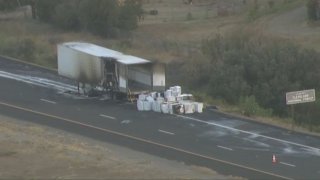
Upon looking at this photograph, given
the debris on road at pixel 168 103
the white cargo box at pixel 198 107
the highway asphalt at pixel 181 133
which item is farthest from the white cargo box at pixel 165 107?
the white cargo box at pixel 198 107

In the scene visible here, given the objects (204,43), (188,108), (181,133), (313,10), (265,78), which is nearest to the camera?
(181,133)

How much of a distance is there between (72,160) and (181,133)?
10541 mm

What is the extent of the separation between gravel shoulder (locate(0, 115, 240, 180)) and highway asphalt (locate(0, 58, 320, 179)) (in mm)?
1461

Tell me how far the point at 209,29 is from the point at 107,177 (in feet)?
183

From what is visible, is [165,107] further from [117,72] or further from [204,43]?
[204,43]

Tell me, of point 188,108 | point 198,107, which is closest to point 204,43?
point 198,107

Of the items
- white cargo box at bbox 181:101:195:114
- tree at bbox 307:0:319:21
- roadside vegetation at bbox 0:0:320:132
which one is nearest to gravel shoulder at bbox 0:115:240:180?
white cargo box at bbox 181:101:195:114

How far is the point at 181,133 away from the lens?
116ft

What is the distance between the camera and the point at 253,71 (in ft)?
153

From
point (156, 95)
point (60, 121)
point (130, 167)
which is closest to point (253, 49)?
point (156, 95)

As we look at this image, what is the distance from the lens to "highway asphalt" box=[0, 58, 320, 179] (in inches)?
1163

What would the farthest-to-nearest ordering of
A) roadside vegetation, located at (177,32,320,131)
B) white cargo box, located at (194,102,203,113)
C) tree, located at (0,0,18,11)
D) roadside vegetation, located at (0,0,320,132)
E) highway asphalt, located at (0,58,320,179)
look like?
tree, located at (0,0,18,11) → roadside vegetation, located at (0,0,320,132) → roadside vegetation, located at (177,32,320,131) → white cargo box, located at (194,102,203,113) → highway asphalt, located at (0,58,320,179)

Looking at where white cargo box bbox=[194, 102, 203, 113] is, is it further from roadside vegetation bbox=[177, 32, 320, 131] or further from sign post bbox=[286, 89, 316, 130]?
sign post bbox=[286, 89, 316, 130]

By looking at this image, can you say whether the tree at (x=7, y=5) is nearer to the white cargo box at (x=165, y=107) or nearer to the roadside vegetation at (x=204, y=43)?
the roadside vegetation at (x=204, y=43)
